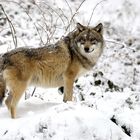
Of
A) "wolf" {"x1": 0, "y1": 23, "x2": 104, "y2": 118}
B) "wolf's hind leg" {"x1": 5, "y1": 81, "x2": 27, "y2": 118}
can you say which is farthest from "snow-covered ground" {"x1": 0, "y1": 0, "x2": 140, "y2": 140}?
"wolf" {"x1": 0, "y1": 23, "x2": 104, "y2": 118}

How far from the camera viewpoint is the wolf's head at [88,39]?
7.96 meters

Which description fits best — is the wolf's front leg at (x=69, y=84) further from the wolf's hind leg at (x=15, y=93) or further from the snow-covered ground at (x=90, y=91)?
the wolf's hind leg at (x=15, y=93)

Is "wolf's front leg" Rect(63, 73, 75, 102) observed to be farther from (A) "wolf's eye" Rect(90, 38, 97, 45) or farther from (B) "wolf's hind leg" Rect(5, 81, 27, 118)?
(B) "wolf's hind leg" Rect(5, 81, 27, 118)

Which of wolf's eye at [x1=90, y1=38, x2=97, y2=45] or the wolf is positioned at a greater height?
wolf's eye at [x1=90, y1=38, x2=97, y2=45]

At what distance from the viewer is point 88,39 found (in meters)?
7.95

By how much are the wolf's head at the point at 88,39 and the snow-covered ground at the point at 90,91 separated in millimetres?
1015

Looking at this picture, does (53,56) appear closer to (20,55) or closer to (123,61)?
(20,55)

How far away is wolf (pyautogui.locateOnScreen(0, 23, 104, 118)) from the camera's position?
7.43 m

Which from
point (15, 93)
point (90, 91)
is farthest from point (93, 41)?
point (90, 91)

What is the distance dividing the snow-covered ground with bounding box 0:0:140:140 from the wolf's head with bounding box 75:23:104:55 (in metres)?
1.02

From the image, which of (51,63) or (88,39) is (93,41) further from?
(51,63)

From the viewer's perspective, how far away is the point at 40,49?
7887mm

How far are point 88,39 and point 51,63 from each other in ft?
2.70

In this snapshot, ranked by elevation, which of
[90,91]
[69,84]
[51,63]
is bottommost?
[90,91]
